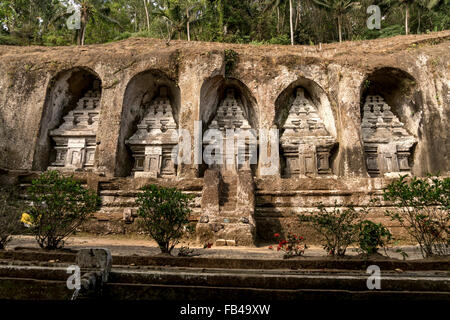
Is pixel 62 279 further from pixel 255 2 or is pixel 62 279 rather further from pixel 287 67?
pixel 255 2

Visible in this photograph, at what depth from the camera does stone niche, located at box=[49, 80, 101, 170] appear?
43.6ft

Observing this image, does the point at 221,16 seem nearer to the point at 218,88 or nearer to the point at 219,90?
the point at 219,90

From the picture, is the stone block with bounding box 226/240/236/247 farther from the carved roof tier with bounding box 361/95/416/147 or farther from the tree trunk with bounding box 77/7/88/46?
the tree trunk with bounding box 77/7/88/46

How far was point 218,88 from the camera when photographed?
13.6 m

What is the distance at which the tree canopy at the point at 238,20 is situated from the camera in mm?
22484

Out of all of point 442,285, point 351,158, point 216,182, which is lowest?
point 442,285

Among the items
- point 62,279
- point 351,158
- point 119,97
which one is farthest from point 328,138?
point 62,279

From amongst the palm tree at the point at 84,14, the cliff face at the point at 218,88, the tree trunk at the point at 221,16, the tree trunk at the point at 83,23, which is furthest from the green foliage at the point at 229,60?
the tree trunk at the point at 83,23

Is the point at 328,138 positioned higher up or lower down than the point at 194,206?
higher up

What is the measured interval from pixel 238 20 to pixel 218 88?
1258 cm

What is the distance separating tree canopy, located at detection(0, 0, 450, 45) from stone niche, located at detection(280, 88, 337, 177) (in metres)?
9.71

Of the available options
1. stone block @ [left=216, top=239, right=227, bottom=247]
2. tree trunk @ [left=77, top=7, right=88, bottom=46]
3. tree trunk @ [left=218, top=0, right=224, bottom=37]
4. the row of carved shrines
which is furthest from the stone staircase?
tree trunk @ [left=77, top=7, right=88, bottom=46]

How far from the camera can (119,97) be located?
41.2 feet
